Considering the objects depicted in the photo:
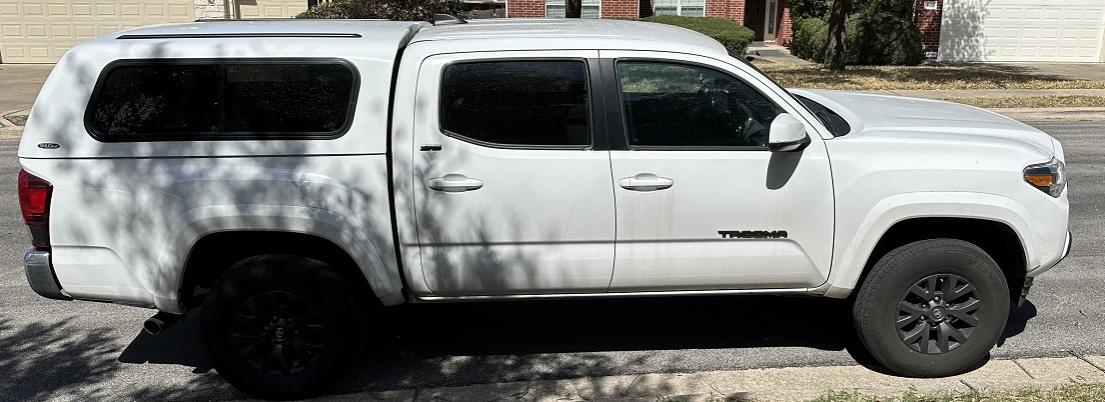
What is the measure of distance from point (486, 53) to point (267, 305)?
1.56m

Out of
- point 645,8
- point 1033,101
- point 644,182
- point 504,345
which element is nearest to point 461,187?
point 644,182

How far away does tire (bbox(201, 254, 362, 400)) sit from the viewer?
14.0 ft

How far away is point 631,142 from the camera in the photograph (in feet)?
14.0

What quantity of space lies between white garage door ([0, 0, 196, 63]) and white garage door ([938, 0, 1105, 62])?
17795 millimetres

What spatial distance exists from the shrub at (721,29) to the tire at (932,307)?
1522 centimetres

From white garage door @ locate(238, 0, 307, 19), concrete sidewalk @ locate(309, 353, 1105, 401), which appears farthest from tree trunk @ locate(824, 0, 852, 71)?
concrete sidewalk @ locate(309, 353, 1105, 401)

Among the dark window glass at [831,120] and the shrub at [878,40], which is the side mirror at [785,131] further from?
the shrub at [878,40]

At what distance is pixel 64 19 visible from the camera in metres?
21.6

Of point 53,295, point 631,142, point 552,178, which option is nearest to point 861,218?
point 631,142

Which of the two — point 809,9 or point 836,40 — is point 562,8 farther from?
point 836,40

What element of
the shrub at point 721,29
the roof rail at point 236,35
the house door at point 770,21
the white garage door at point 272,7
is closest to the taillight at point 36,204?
the roof rail at point 236,35

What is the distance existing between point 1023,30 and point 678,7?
26.9 ft

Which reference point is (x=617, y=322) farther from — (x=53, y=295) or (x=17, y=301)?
(x=17, y=301)

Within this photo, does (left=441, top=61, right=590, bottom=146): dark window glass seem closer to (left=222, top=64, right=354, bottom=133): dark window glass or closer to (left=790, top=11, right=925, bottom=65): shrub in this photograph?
(left=222, top=64, right=354, bottom=133): dark window glass
